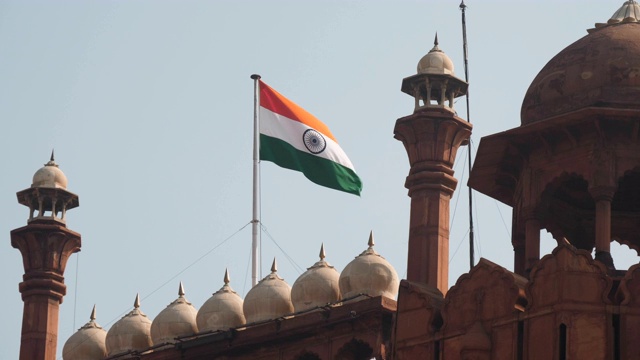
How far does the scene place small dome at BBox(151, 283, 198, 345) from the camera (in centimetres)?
4181

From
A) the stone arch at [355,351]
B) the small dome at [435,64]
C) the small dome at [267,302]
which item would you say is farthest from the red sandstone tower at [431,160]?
the small dome at [267,302]

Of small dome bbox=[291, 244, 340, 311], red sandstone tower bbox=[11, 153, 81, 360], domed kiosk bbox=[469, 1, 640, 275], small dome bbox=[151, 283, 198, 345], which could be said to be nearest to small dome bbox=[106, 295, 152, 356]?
small dome bbox=[151, 283, 198, 345]

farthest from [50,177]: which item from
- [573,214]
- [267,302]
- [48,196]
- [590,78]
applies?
[590,78]

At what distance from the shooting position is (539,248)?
36.1 meters

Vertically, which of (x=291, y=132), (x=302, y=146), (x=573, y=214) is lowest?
(x=573, y=214)

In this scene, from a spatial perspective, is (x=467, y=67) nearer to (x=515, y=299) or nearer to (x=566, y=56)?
(x=566, y=56)

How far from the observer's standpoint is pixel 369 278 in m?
39.0

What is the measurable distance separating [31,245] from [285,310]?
6955mm

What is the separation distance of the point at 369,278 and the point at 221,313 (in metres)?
3.45

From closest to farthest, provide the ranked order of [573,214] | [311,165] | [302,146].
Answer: [573,214] < [311,165] < [302,146]

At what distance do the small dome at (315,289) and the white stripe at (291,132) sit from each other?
16.5 ft

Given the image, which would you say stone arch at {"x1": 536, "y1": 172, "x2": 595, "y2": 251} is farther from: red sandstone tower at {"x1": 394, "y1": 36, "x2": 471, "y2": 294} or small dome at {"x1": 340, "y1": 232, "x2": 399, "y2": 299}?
small dome at {"x1": 340, "y1": 232, "x2": 399, "y2": 299}

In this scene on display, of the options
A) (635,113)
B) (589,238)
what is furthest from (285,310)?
(635,113)

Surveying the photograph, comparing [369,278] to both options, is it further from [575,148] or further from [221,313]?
[575,148]
